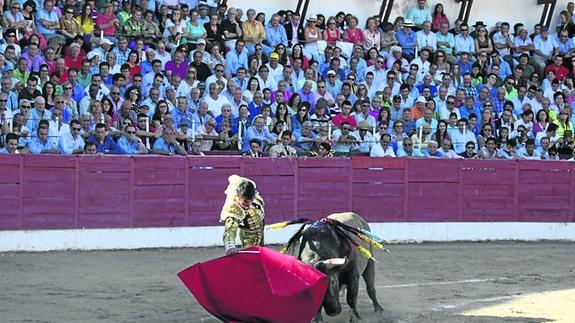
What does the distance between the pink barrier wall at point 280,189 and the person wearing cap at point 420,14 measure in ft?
12.3

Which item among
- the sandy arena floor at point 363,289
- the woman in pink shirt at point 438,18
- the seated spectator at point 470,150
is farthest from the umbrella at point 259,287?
the woman in pink shirt at point 438,18

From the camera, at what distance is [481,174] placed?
1653 cm

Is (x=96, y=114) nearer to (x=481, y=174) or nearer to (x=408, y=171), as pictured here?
(x=408, y=171)

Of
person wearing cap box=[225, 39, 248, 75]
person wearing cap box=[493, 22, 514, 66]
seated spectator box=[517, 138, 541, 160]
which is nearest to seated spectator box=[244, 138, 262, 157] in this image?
person wearing cap box=[225, 39, 248, 75]

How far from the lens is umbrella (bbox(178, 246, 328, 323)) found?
318 inches

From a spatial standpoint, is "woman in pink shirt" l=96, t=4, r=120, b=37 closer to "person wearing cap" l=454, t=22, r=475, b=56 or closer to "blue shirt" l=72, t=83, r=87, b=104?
"blue shirt" l=72, t=83, r=87, b=104

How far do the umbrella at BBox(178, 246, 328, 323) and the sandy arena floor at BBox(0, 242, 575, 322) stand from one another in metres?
0.62

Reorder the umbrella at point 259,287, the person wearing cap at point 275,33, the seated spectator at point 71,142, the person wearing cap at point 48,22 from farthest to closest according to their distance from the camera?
the person wearing cap at point 275,33
the person wearing cap at point 48,22
the seated spectator at point 71,142
the umbrella at point 259,287

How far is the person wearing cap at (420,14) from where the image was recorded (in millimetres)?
19406

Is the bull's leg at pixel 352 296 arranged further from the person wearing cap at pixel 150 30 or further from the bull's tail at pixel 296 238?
the person wearing cap at pixel 150 30

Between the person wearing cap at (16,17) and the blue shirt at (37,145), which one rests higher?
the person wearing cap at (16,17)

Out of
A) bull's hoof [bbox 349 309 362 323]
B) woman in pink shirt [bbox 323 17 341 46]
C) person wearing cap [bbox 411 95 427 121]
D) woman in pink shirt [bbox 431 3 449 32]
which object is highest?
woman in pink shirt [bbox 431 3 449 32]

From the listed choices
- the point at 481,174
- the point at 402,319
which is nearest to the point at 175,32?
the point at 481,174

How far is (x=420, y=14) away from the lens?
1948 cm
